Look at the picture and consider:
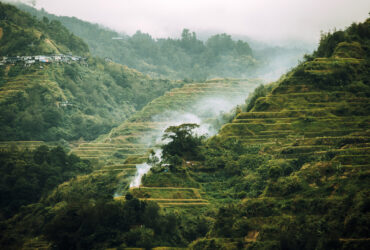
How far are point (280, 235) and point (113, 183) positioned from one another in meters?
25.9

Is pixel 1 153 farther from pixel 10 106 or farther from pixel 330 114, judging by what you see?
pixel 330 114

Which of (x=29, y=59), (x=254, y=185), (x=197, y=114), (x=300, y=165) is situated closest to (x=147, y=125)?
(x=197, y=114)

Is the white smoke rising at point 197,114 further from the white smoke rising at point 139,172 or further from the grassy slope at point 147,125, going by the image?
the white smoke rising at point 139,172

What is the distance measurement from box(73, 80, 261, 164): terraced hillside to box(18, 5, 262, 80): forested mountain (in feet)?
174

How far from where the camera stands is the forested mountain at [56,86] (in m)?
79.9

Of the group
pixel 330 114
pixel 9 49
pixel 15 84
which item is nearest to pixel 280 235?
pixel 330 114

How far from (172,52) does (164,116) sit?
9089 centimetres

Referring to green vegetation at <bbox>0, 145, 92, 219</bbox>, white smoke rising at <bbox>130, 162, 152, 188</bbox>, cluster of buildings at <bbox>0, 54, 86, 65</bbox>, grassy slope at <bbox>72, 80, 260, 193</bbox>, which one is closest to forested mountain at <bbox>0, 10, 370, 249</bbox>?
green vegetation at <bbox>0, 145, 92, 219</bbox>

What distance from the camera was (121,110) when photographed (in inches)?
4262

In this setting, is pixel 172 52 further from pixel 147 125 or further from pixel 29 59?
pixel 147 125

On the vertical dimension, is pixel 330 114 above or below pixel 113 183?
above

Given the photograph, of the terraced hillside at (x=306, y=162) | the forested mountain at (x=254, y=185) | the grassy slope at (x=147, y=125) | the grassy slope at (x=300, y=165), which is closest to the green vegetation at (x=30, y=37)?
the grassy slope at (x=147, y=125)

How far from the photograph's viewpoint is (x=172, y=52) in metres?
173

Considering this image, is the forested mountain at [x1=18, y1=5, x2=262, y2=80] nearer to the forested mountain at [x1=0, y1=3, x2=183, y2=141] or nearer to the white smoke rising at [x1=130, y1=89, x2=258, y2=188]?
the forested mountain at [x1=0, y1=3, x2=183, y2=141]
